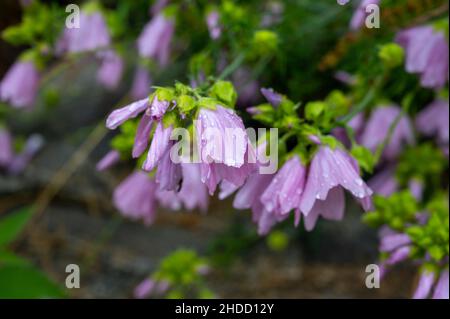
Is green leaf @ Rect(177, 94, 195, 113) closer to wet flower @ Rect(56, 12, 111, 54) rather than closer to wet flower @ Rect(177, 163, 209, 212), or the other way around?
wet flower @ Rect(177, 163, 209, 212)

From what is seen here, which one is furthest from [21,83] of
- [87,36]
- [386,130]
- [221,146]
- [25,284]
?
[221,146]

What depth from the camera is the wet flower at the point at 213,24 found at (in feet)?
3.66

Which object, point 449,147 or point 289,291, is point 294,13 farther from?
point 289,291

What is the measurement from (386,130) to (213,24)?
14.3 inches

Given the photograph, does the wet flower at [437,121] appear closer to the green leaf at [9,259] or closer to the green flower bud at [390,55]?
the green flower bud at [390,55]

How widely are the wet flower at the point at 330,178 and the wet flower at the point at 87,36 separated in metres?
0.71

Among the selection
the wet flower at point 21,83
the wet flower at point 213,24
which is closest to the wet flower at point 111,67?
the wet flower at point 21,83

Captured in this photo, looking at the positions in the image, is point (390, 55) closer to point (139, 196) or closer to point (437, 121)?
point (437, 121)

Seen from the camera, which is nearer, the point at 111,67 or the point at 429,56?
the point at 429,56

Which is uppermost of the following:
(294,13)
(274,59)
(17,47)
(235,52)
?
(17,47)

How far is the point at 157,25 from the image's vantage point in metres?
1.31

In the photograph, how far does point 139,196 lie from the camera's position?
1.11 meters

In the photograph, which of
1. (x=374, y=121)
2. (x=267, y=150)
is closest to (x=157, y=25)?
(x=374, y=121)

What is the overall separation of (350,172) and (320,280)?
2.17ft
